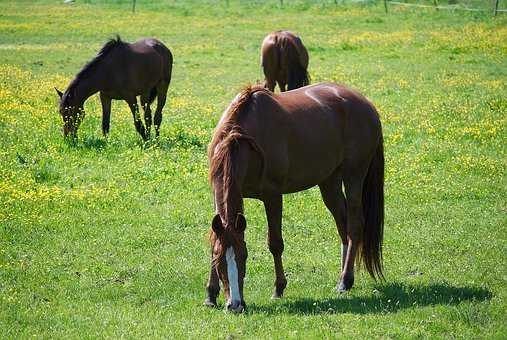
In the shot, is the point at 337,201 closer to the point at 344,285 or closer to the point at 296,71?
the point at 344,285

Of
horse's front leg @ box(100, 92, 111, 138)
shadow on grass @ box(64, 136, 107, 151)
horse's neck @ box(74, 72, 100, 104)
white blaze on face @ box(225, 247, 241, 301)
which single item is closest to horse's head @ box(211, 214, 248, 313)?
white blaze on face @ box(225, 247, 241, 301)

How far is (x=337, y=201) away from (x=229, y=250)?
2.29 meters

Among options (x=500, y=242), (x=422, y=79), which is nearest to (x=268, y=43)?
(x=422, y=79)

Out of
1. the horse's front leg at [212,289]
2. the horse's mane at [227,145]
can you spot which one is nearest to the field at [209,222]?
the horse's front leg at [212,289]

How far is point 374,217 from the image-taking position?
9109 mm

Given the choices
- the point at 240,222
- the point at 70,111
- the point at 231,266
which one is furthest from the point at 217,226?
the point at 70,111

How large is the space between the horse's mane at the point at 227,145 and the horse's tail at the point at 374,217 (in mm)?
1696

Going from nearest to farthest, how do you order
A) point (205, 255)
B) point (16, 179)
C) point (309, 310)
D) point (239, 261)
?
point (239, 261)
point (309, 310)
point (205, 255)
point (16, 179)

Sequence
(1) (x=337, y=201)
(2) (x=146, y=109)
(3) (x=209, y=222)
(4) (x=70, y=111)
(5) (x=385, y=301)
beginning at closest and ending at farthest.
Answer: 1. (5) (x=385, y=301)
2. (1) (x=337, y=201)
3. (3) (x=209, y=222)
4. (4) (x=70, y=111)
5. (2) (x=146, y=109)

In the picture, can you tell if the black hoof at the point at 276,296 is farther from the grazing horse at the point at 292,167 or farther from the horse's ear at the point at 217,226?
the horse's ear at the point at 217,226

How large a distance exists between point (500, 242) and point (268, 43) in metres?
10.6

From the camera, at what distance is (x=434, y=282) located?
885cm

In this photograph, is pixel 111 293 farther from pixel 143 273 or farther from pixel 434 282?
pixel 434 282

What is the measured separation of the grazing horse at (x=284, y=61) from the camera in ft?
64.0
